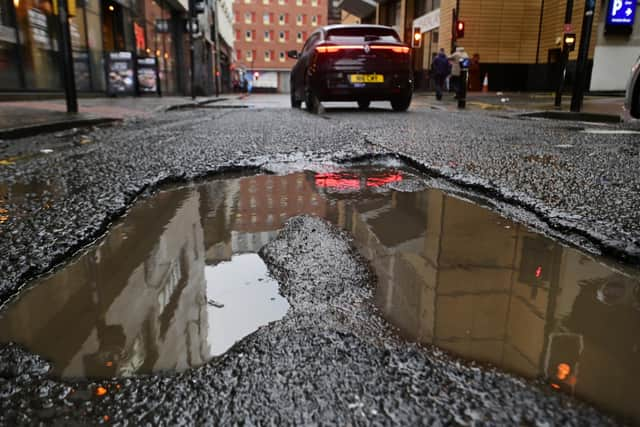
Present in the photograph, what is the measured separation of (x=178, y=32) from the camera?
25.9 meters

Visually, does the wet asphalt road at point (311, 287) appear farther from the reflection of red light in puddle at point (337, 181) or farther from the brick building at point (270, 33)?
the brick building at point (270, 33)

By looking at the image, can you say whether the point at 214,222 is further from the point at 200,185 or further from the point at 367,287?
the point at 367,287

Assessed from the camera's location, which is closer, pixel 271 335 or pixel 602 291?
pixel 271 335

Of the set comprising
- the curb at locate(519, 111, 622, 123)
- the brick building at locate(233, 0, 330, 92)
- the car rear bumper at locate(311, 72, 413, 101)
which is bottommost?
the curb at locate(519, 111, 622, 123)

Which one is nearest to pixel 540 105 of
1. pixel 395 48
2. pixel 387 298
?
pixel 395 48

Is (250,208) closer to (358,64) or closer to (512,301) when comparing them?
(512,301)

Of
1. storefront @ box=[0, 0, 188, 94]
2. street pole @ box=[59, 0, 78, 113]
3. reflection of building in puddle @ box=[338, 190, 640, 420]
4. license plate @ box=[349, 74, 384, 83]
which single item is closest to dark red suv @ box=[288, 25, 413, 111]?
license plate @ box=[349, 74, 384, 83]

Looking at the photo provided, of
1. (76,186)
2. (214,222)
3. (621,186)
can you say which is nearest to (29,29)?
(76,186)

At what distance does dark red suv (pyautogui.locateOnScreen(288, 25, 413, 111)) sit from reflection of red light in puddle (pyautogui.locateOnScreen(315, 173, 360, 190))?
20.7ft

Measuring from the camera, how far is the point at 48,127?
6.04 m

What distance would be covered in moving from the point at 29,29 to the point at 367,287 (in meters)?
13.1

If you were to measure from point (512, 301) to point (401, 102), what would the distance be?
8.95m

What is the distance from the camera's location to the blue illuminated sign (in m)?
18.3

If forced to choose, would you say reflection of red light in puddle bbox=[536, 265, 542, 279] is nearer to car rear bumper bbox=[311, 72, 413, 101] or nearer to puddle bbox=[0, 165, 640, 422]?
puddle bbox=[0, 165, 640, 422]
